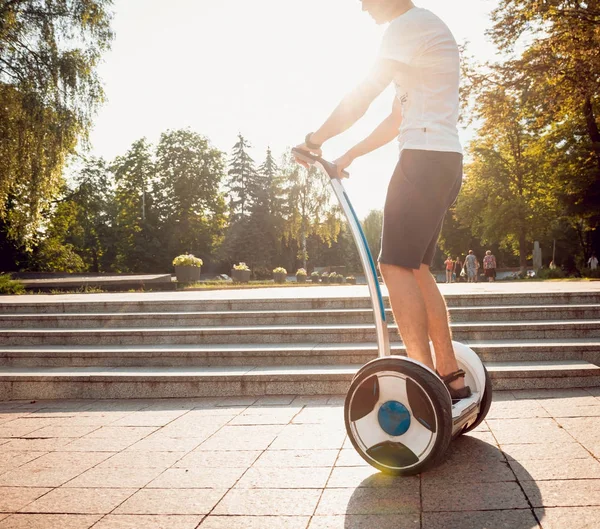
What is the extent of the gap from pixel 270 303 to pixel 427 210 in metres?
5.27

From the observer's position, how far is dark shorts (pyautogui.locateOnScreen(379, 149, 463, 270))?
2643 mm

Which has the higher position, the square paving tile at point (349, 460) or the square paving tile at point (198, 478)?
the square paving tile at point (198, 478)

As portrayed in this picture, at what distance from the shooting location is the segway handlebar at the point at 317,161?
2977mm

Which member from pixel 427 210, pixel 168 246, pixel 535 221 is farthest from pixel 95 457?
pixel 168 246

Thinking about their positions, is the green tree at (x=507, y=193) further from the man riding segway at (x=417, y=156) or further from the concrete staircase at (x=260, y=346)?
the man riding segway at (x=417, y=156)

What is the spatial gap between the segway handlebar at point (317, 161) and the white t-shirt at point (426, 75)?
16.2 inches

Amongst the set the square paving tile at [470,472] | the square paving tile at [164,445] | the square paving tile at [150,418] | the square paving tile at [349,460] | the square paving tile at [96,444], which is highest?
the square paving tile at [470,472]

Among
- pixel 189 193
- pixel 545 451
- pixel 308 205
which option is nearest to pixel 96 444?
pixel 545 451

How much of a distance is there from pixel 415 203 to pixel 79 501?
6.57 feet

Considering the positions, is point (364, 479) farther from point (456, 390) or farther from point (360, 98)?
point (360, 98)

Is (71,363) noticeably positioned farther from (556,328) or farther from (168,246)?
(168,246)

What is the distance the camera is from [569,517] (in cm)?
210

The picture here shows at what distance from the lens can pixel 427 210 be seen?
265cm

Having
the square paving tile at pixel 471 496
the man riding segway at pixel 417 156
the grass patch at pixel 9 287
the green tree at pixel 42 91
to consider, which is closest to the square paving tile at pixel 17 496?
the square paving tile at pixel 471 496
